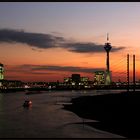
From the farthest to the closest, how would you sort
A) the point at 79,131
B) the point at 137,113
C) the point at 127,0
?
the point at 137,113, the point at 79,131, the point at 127,0

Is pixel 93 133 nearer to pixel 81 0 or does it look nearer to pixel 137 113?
pixel 137 113

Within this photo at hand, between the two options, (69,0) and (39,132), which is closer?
(69,0)

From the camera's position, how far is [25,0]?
591 inches

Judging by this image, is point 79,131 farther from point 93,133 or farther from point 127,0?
point 127,0

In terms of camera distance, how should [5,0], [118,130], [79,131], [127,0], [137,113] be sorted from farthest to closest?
[137,113], [79,131], [118,130], [5,0], [127,0]

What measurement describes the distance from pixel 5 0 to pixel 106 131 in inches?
874

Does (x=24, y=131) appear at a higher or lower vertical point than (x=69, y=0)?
lower

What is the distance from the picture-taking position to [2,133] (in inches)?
1487

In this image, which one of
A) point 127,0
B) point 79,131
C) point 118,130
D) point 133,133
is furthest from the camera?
point 79,131

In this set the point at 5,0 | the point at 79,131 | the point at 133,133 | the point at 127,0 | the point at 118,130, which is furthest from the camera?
→ the point at 79,131

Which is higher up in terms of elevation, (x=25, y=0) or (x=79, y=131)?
(x=25, y=0)

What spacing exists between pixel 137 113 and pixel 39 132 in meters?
12.2

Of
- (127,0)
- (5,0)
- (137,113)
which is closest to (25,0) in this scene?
(5,0)

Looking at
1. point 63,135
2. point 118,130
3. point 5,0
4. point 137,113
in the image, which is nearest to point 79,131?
point 63,135
